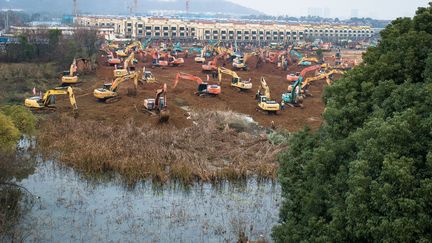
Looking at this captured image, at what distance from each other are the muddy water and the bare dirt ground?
10485 mm

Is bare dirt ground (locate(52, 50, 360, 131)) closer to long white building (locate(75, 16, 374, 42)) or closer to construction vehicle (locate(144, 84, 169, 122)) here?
construction vehicle (locate(144, 84, 169, 122))

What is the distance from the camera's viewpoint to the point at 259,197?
22.3 meters

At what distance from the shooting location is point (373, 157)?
10508mm

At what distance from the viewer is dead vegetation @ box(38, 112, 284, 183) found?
24.3m

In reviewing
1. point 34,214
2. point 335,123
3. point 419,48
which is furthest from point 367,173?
point 34,214

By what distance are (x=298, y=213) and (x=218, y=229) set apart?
6155 millimetres

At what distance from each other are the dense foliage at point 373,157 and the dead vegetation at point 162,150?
10.4 m

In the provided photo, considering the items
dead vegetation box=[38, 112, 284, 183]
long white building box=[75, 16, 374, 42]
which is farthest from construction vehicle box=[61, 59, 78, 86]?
long white building box=[75, 16, 374, 42]

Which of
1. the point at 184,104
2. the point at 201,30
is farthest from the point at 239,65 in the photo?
the point at 201,30

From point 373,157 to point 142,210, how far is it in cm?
1214

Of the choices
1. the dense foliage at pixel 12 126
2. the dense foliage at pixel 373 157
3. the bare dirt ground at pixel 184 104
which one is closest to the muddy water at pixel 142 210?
the dense foliage at pixel 12 126

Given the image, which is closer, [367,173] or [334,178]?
[367,173]

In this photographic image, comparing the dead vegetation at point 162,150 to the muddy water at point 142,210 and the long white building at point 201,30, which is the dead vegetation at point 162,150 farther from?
the long white building at point 201,30

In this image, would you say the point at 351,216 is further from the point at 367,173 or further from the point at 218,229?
the point at 218,229
